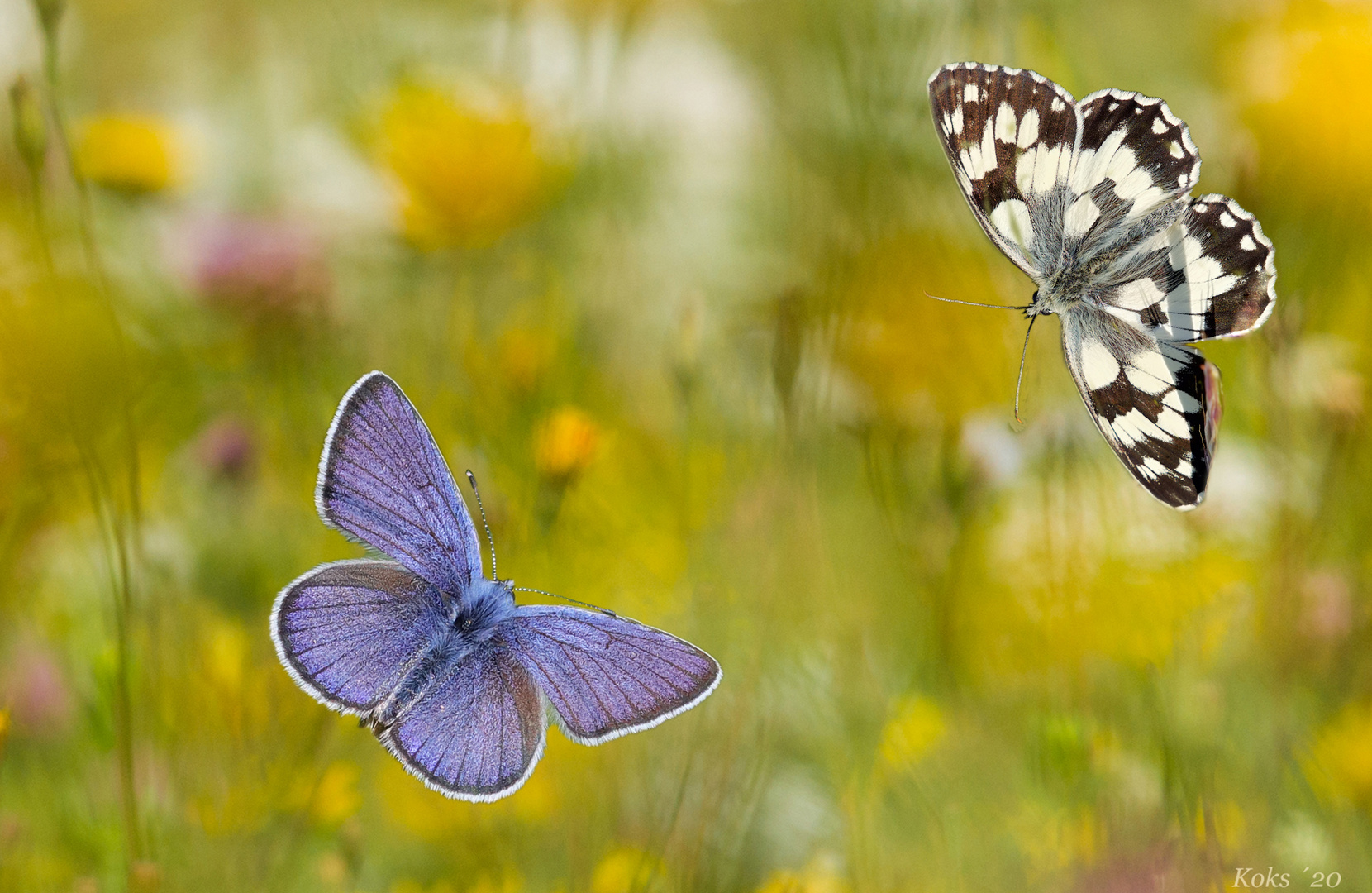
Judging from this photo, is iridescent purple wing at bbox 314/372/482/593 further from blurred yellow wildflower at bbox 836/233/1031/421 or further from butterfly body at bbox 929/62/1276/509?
blurred yellow wildflower at bbox 836/233/1031/421

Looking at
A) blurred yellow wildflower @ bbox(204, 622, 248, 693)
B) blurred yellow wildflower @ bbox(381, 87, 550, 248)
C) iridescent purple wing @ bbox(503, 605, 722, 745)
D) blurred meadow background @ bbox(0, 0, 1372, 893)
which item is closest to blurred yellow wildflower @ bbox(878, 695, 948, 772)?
blurred meadow background @ bbox(0, 0, 1372, 893)

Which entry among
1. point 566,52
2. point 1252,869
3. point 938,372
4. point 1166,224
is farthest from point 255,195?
point 1252,869

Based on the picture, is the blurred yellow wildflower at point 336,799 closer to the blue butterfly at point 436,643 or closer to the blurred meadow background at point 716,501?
the blurred meadow background at point 716,501

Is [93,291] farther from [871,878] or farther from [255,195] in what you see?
[255,195]

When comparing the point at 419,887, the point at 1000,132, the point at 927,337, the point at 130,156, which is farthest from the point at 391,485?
the point at 130,156

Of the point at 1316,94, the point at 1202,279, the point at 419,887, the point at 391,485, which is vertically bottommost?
the point at 419,887

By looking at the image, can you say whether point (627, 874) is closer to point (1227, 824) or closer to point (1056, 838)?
point (1056, 838)
